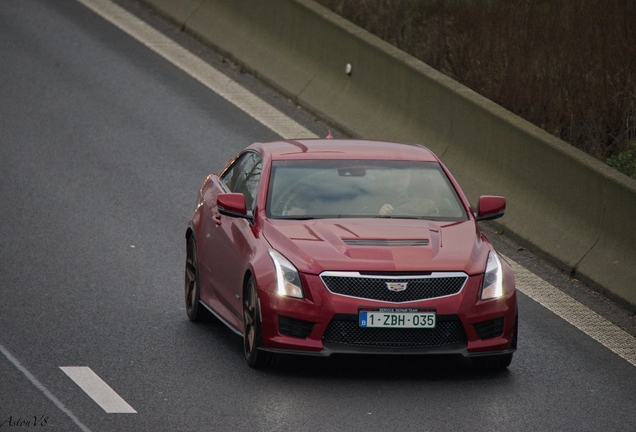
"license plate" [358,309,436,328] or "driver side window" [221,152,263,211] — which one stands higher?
"license plate" [358,309,436,328]

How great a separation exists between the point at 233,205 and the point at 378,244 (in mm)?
1279

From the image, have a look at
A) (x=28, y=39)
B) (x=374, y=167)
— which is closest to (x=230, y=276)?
(x=374, y=167)

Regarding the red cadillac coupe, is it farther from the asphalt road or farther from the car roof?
the asphalt road

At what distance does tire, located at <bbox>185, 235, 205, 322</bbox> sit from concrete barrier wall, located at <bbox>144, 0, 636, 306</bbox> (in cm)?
381

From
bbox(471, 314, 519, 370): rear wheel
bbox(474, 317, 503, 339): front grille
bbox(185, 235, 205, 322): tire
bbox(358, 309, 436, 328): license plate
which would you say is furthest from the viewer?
bbox(185, 235, 205, 322): tire

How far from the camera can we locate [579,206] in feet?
46.5

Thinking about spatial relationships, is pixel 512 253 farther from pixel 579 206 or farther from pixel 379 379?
pixel 379 379

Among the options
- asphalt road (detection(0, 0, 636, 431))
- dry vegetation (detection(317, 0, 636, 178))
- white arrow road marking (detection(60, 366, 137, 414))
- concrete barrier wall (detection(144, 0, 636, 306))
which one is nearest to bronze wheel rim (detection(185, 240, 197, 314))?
asphalt road (detection(0, 0, 636, 431))

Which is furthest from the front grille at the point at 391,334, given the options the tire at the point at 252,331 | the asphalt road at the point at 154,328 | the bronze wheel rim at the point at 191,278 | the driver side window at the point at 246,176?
the bronze wheel rim at the point at 191,278

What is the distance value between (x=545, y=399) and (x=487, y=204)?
190cm

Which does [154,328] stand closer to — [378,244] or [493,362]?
[378,244]

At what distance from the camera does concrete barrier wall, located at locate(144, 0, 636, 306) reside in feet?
44.9

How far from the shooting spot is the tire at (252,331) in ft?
32.7

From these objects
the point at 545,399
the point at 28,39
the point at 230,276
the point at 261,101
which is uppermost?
the point at 545,399
